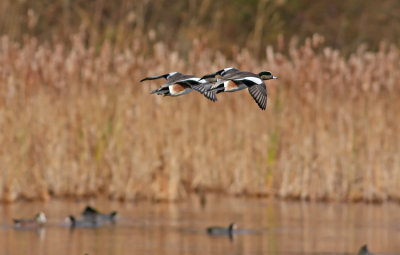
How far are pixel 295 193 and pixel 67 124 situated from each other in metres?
3.26

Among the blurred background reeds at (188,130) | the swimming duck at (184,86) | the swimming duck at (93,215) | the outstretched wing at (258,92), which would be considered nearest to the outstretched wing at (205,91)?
the swimming duck at (184,86)

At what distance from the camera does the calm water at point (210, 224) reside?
11938 mm

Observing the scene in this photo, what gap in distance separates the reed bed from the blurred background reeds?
0.05ft

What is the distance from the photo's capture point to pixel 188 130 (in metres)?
16.1

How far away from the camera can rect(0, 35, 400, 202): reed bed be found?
1562 centimetres

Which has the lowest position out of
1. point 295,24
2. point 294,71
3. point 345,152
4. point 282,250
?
point 282,250

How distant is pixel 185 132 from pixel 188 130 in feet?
0.35

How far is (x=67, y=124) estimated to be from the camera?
52.2 ft

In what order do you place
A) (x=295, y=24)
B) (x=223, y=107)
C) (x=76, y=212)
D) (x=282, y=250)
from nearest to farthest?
(x=282, y=250)
(x=76, y=212)
(x=223, y=107)
(x=295, y=24)

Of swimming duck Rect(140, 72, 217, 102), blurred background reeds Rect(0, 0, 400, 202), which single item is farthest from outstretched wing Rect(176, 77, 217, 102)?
blurred background reeds Rect(0, 0, 400, 202)

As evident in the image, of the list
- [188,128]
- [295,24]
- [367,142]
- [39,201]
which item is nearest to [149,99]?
[188,128]

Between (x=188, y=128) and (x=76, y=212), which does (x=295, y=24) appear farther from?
(x=76, y=212)

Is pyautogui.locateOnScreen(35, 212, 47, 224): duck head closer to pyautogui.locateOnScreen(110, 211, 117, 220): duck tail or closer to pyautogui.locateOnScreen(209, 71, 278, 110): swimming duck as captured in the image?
pyautogui.locateOnScreen(110, 211, 117, 220): duck tail

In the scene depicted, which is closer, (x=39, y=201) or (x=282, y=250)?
(x=282, y=250)
